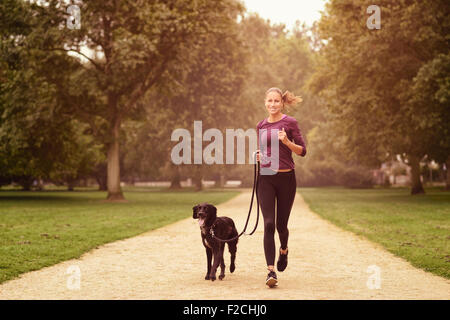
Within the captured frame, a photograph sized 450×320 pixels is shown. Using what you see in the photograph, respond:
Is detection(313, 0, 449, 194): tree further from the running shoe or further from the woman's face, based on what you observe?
the running shoe

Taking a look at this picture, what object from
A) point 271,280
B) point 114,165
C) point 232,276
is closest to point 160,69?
point 114,165

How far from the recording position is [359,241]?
38.8ft

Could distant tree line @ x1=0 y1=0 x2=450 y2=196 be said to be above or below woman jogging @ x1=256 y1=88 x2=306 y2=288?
above

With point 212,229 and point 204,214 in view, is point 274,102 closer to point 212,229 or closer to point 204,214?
point 204,214

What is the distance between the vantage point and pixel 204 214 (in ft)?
21.8

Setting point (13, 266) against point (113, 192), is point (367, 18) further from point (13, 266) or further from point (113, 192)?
point (13, 266)

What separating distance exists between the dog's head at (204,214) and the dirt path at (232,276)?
770 mm

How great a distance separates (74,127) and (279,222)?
29150 mm

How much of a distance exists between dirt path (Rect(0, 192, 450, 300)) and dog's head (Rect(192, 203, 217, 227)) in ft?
2.53

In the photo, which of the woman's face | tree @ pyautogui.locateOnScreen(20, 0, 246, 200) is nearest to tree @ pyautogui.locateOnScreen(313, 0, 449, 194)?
tree @ pyautogui.locateOnScreen(20, 0, 246, 200)

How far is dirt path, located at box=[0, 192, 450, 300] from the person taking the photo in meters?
6.14

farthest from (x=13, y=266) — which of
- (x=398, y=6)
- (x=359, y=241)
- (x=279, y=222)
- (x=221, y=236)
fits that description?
(x=398, y=6)

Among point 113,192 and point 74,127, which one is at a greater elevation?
point 74,127

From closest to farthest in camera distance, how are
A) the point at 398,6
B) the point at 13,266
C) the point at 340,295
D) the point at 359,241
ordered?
the point at 340,295
the point at 13,266
the point at 359,241
the point at 398,6
